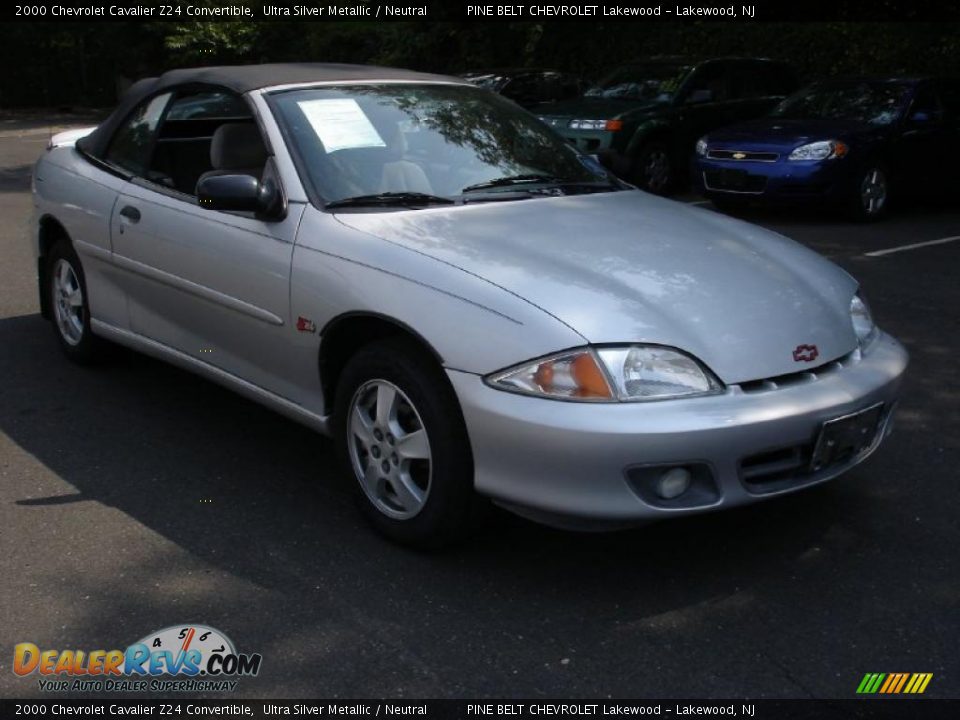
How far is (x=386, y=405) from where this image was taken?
154 inches

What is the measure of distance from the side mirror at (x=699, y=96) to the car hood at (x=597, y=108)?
1.26 ft

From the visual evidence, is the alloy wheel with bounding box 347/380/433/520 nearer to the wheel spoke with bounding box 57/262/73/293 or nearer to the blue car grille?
the wheel spoke with bounding box 57/262/73/293

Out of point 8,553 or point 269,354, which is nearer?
point 8,553

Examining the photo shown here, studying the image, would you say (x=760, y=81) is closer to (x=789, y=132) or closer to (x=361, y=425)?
(x=789, y=132)

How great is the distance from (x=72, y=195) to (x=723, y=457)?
3.75m

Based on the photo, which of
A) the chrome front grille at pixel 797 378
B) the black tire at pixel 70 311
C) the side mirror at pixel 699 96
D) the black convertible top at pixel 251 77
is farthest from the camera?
the side mirror at pixel 699 96

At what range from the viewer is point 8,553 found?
13.0 ft

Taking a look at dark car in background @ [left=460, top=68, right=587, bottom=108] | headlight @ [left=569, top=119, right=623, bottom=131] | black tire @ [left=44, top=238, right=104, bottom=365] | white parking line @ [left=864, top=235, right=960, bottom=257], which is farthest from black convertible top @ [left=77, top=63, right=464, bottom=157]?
dark car in background @ [left=460, top=68, right=587, bottom=108]

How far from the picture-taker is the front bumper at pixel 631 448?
3377mm

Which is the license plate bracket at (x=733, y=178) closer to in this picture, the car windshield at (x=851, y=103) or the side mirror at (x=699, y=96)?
the car windshield at (x=851, y=103)

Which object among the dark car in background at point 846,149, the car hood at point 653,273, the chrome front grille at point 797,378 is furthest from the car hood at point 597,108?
the chrome front grille at point 797,378

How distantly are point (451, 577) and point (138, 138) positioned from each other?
2.99 metres
